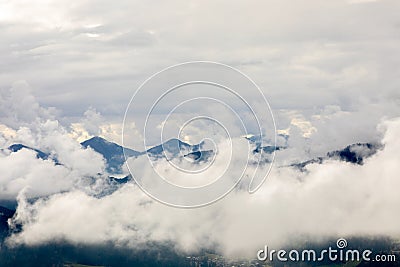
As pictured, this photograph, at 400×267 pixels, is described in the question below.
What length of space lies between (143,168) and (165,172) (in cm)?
1604

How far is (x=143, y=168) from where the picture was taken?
180 metres

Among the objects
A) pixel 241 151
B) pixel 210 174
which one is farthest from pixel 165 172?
pixel 241 151

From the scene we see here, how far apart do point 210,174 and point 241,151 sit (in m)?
17.8

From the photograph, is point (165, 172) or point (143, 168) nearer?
point (143, 168)

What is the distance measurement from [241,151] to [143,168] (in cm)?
2965

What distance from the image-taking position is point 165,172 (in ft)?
641

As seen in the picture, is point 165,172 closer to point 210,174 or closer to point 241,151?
point 210,174

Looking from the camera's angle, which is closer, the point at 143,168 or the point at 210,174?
the point at 143,168

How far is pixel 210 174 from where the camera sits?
197m

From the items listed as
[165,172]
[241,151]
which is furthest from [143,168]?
[241,151]

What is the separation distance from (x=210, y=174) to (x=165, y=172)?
47.5 feet

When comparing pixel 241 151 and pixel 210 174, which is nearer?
pixel 241 151

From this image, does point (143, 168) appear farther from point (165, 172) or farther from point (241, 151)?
point (241, 151)
